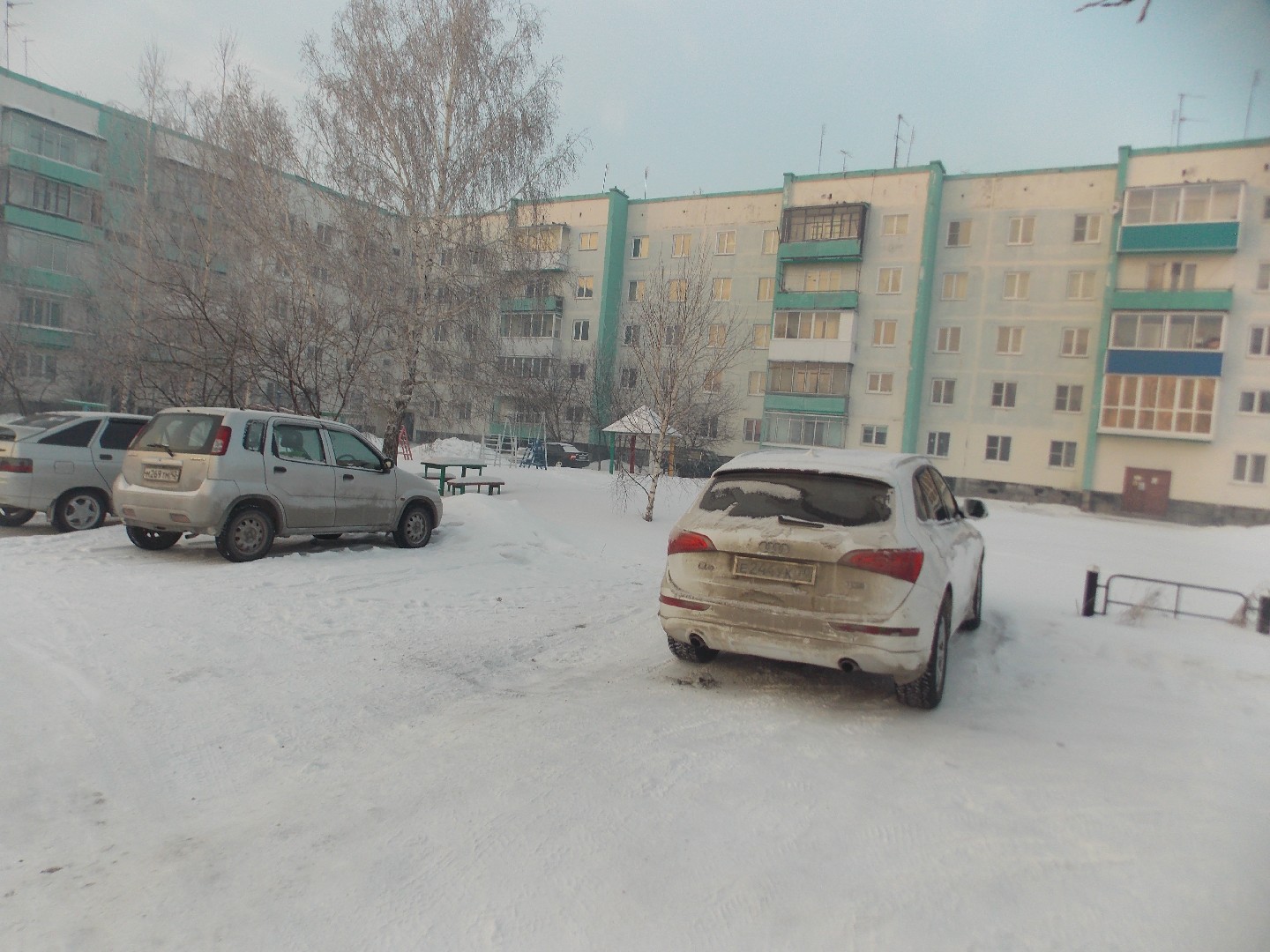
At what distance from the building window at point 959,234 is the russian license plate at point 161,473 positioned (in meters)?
37.6

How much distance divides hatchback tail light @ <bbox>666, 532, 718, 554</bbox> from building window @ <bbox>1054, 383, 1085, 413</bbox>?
35071 mm

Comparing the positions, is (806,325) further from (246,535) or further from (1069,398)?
(246,535)

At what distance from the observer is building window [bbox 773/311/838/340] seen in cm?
4062

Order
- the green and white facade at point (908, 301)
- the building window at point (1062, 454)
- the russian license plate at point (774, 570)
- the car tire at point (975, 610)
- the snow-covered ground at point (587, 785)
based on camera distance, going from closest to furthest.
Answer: the snow-covered ground at point (587, 785)
the russian license plate at point (774, 570)
the car tire at point (975, 610)
the green and white facade at point (908, 301)
the building window at point (1062, 454)

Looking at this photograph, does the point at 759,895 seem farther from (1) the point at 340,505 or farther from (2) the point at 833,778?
(1) the point at 340,505

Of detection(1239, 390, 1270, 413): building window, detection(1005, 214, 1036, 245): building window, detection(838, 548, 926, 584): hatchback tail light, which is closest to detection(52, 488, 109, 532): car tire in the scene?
detection(838, 548, 926, 584): hatchback tail light

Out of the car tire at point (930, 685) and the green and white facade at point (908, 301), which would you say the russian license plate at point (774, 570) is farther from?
the green and white facade at point (908, 301)

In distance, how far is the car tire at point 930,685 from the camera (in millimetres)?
4902

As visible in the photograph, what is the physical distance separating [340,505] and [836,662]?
272 inches

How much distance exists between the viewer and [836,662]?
4691 mm

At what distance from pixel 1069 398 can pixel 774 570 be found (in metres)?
35.3

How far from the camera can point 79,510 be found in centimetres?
1024

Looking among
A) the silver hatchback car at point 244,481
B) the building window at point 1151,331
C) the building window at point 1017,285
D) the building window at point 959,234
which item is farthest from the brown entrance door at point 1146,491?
the silver hatchback car at point 244,481

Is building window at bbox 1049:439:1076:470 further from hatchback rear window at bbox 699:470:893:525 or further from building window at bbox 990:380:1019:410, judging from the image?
hatchback rear window at bbox 699:470:893:525
